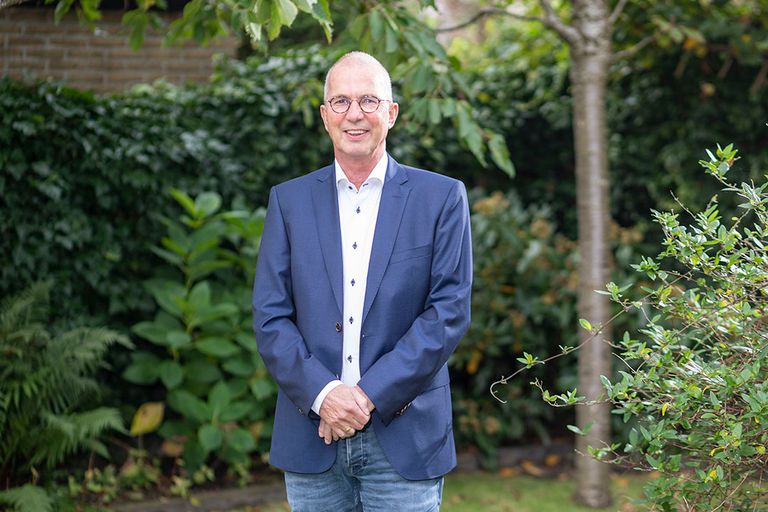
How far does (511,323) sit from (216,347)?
6.25 ft

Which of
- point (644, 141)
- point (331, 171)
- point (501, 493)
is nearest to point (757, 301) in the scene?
point (331, 171)

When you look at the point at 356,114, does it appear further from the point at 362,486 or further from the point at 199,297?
the point at 199,297

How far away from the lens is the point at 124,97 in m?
5.16

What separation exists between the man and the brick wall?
Result: 2536 mm

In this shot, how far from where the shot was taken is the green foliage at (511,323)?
5645 millimetres

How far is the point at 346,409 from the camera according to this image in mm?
2463

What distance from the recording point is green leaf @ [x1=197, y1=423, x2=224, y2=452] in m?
4.78

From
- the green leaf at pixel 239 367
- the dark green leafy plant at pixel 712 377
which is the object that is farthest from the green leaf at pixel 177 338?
the dark green leafy plant at pixel 712 377

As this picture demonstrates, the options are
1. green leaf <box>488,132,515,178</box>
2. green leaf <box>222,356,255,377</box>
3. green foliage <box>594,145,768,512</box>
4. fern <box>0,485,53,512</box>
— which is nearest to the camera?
green foliage <box>594,145,768,512</box>

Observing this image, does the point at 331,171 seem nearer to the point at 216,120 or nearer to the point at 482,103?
the point at 216,120

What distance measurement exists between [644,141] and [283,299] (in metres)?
4.48

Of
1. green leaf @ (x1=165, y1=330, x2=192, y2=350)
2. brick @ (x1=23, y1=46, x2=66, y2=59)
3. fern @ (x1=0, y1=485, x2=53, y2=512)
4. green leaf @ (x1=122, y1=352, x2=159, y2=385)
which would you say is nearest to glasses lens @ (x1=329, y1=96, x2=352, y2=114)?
fern @ (x1=0, y1=485, x2=53, y2=512)

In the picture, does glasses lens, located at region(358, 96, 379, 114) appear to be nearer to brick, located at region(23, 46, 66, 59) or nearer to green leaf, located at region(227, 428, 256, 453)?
green leaf, located at region(227, 428, 256, 453)

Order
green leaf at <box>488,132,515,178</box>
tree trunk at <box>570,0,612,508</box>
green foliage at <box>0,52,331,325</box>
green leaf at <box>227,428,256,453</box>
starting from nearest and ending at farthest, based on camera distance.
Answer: green leaf at <box>488,132,515,178</box>
green foliage at <box>0,52,331,325</box>
tree trunk at <box>570,0,612,508</box>
green leaf at <box>227,428,256,453</box>
